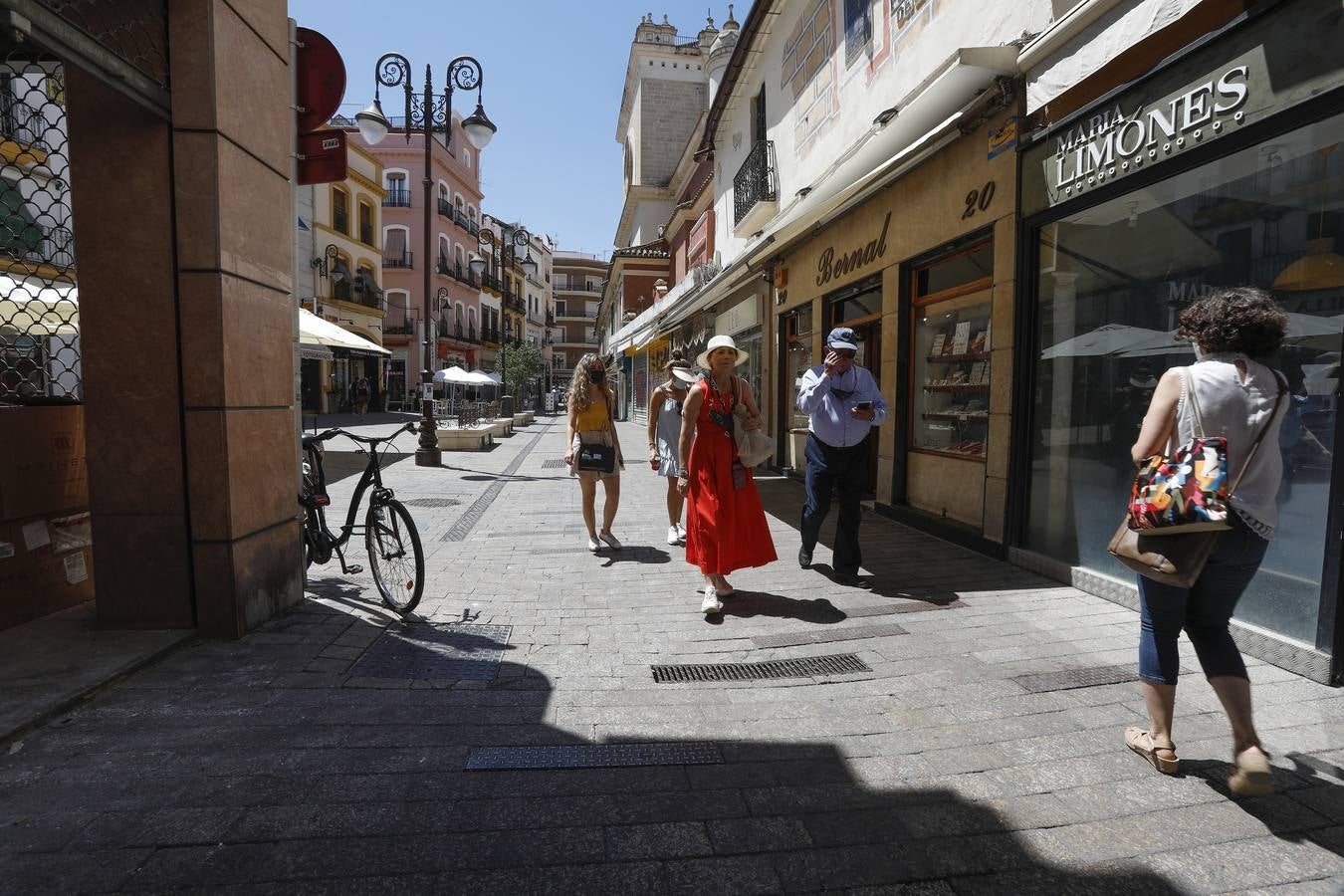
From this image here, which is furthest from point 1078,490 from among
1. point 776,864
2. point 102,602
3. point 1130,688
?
point 102,602

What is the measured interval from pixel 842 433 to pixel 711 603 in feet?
5.27

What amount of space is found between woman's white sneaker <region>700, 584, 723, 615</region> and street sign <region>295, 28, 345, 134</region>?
3.92 meters

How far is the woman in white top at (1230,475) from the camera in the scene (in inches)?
97.0

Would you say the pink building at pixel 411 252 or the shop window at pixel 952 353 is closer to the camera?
the shop window at pixel 952 353

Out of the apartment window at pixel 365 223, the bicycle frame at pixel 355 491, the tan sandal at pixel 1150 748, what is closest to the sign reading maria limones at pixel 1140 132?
the tan sandal at pixel 1150 748

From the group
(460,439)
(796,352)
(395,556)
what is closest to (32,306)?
(395,556)

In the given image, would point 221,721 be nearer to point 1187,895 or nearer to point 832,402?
point 1187,895

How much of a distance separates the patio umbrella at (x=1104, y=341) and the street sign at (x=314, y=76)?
527cm

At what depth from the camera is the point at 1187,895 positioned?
6.79ft

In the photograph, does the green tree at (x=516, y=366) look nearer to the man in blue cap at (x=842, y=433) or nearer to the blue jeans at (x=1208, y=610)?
the man in blue cap at (x=842, y=433)

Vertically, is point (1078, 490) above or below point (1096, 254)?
below

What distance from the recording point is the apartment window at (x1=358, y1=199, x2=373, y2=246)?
3494 centimetres

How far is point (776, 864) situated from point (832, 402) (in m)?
3.62

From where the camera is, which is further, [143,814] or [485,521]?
[485,521]
